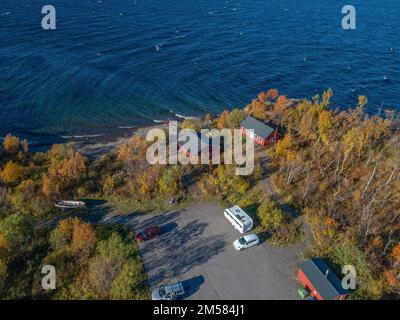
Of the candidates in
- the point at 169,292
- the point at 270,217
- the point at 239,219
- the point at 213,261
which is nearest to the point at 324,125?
the point at 270,217

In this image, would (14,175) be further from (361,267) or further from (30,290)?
(361,267)

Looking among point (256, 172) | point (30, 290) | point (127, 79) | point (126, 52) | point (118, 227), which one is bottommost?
point (30, 290)

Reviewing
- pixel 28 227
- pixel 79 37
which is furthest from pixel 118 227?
pixel 79 37

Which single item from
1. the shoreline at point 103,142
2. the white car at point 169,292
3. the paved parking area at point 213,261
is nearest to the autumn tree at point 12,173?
the shoreline at point 103,142

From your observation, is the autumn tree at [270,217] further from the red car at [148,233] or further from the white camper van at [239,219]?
the red car at [148,233]

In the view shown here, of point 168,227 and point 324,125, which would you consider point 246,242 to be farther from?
point 324,125

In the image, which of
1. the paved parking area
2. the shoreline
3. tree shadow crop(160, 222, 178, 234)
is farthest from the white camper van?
the shoreline
